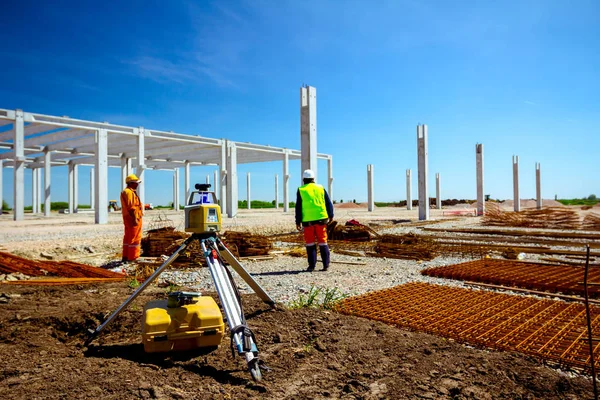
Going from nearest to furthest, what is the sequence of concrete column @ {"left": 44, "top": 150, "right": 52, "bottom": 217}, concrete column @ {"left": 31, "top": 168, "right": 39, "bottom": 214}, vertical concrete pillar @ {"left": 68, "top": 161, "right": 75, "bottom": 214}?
concrete column @ {"left": 44, "top": 150, "right": 52, "bottom": 217} < vertical concrete pillar @ {"left": 68, "top": 161, "right": 75, "bottom": 214} < concrete column @ {"left": 31, "top": 168, "right": 39, "bottom": 214}

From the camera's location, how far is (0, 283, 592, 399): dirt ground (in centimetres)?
247

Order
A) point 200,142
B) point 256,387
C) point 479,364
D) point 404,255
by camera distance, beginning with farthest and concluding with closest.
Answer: point 200,142
point 404,255
point 479,364
point 256,387

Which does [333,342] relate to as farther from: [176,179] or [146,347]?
[176,179]

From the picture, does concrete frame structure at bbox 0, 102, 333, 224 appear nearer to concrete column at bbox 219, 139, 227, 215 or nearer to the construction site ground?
concrete column at bbox 219, 139, 227, 215

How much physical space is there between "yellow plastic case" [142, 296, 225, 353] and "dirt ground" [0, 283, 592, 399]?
0.11 metres

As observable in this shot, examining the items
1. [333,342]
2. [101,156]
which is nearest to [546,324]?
[333,342]

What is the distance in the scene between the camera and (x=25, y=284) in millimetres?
5535

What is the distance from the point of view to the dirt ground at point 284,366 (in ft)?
8.12

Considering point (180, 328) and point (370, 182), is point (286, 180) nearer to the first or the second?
point (370, 182)

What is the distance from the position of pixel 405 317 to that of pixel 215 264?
199 centimetres

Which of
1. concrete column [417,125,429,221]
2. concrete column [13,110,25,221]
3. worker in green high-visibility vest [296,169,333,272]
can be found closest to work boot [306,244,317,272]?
worker in green high-visibility vest [296,169,333,272]

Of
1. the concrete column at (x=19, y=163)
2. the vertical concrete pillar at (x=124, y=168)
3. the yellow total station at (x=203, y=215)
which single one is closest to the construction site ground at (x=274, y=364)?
the yellow total station at (x=203, y=215)

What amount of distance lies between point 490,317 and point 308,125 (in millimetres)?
7711

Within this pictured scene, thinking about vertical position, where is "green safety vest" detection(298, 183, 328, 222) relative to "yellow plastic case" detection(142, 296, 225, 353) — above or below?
above
